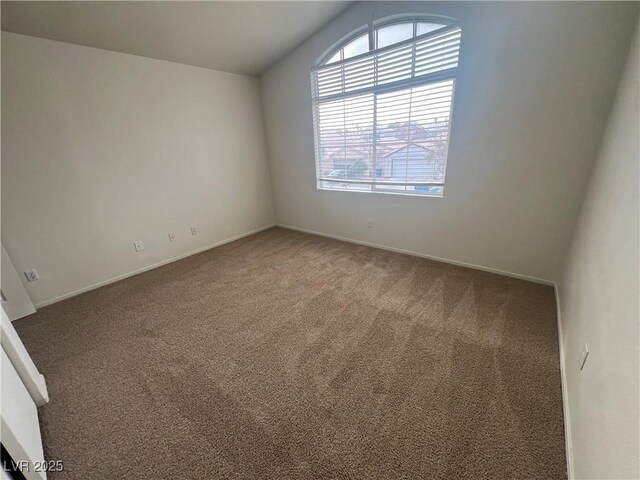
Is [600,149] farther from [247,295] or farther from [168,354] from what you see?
[168,354]

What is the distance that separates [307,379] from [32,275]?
110 inches

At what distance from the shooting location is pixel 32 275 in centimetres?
233

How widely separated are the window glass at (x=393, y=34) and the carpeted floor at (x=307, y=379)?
95.6 inches

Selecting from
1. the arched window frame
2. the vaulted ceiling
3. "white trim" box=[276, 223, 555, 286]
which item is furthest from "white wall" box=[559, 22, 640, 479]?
the vaulted ceiling

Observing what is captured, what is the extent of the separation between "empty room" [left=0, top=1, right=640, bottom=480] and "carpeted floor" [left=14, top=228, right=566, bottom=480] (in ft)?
0.04

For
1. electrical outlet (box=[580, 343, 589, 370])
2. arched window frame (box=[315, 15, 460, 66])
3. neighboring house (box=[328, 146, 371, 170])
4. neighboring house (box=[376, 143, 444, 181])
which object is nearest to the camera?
electrical outlet (box=[580, 343, 589, 370])

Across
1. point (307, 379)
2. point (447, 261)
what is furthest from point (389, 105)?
point (307, 379)

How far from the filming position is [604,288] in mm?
1127

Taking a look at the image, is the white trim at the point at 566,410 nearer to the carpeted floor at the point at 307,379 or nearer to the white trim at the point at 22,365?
the carpeted floor at the point at 307,379

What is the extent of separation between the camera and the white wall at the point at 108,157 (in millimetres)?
2150

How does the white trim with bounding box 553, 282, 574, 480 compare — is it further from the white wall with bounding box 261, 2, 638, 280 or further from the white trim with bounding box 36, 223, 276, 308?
the white trim with bounding box 36, 223, 276, 308

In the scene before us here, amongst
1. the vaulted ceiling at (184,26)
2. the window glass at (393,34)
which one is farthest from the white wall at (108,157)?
the window glass at (393,34)

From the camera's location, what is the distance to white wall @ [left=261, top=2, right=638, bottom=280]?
71.0 inches

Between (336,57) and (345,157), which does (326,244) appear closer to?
(345,157)
